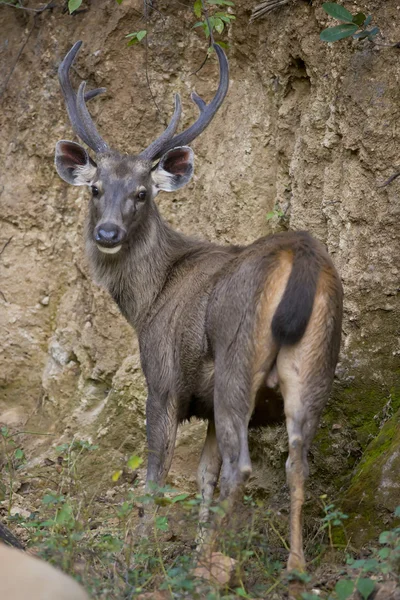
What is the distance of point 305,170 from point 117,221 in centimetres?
197

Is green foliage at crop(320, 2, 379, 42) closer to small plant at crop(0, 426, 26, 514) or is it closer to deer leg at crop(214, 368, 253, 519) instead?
deer leg at crop(214, 368, 253, 519)

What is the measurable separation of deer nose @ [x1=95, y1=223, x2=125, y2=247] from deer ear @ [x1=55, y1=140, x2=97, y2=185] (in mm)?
719

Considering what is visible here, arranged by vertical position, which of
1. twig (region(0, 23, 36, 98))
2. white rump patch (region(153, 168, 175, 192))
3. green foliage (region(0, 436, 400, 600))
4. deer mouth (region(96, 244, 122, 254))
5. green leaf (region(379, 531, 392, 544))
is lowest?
green foliage (region(0, 436, 400, 600))

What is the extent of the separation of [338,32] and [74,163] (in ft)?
7.67

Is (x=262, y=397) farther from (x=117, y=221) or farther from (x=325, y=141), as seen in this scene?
(x=325, y=141)

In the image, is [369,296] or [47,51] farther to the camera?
[47,51]

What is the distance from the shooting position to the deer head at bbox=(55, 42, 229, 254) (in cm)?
721

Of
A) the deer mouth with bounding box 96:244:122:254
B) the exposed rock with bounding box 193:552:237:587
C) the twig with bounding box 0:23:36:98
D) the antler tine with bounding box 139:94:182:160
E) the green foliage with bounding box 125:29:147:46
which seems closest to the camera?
the exposed rock with bounding box 193:552:237:587

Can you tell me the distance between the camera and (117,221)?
7133mm

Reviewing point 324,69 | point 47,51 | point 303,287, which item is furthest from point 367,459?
point 47,51

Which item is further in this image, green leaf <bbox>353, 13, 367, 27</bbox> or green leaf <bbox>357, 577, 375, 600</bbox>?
green leaf <bbox>353, 13, 367, 27</bbox>

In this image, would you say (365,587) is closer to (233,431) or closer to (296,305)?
(233,431)

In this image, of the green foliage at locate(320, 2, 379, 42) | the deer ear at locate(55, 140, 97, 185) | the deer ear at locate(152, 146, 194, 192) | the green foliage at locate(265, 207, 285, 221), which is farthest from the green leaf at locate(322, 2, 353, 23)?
the deer ear at locate(55, 140, 97, 185)

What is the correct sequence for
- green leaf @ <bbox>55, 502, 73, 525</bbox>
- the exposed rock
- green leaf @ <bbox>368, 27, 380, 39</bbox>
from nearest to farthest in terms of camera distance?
1. the exposed rock
2. green leaf @ <bbox>55, 502, 73, 525</bbox>
3. green leaf @ <bbox>368, 27, 380, 39</bbox>
